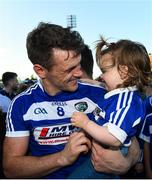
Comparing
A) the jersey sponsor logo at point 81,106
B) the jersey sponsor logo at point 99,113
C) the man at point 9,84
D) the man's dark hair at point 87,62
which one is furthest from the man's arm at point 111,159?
the man at point 9,84

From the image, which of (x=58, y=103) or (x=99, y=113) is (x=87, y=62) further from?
(x=99, y=113)

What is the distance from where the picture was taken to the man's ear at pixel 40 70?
2955 millimetres

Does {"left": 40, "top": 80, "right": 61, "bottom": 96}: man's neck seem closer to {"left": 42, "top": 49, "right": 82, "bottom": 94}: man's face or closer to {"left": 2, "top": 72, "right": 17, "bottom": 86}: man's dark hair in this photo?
{"left": 42, "top": 49, "right": 82, "bottom": 94}: man's face

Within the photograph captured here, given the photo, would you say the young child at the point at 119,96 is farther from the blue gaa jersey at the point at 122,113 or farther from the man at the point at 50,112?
the man at the point at 50,112

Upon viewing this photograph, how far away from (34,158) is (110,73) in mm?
793

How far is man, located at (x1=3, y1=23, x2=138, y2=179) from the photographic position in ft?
8.75

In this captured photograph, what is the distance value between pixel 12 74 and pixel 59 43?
26.5ft

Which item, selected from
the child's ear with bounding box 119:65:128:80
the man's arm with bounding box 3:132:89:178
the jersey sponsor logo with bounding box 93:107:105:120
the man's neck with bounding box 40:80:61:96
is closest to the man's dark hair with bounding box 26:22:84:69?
the man's neck with bounding box 40:80:61:96

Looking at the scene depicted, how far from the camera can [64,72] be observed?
2.77 meters

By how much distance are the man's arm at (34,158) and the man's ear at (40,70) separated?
1.71ft

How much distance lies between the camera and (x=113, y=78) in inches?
100

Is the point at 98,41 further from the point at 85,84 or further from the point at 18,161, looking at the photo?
the point at 18,161

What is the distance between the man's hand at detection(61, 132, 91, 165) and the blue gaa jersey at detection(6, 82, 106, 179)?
20cm

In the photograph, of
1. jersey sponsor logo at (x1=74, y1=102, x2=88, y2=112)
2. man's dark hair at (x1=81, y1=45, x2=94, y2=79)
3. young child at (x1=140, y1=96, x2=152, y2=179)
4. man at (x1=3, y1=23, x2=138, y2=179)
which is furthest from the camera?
man's dark hair at (x1=81, y1=45, x2=94, y2=79)
